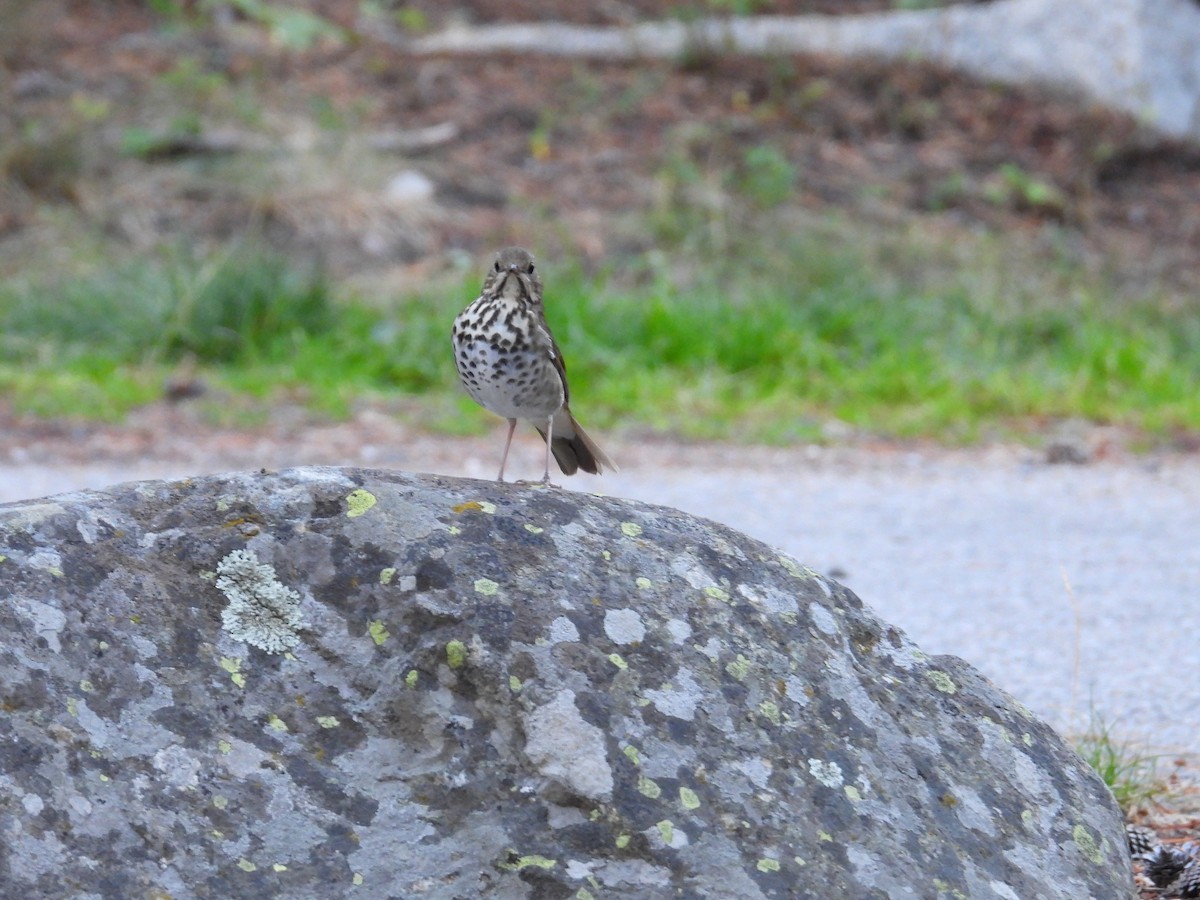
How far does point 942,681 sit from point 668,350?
6.72 m

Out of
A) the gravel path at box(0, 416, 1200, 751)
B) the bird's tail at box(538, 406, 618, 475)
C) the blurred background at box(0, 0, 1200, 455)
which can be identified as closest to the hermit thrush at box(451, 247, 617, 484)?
the bird's tail at box(538, 406, 618, 475)

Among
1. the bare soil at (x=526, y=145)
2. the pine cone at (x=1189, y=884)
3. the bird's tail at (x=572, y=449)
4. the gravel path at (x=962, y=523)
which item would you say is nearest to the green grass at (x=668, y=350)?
the gravel path at (x=962, y=523)

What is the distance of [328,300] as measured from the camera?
9.46 meters

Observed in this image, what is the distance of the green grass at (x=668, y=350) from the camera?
28.0 feet

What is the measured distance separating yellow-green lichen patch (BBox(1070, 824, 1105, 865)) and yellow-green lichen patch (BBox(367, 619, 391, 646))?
1175mm

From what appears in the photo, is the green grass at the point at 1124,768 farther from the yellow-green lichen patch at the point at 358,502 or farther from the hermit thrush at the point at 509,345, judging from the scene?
the yellow-green lichen patch at the point at 358,502

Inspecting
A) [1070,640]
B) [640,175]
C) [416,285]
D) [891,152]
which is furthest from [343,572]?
[891,152]

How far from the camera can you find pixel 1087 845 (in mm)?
2350

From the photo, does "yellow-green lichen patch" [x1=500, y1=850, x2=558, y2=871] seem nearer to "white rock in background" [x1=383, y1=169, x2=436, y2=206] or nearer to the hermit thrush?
the hermit thrush

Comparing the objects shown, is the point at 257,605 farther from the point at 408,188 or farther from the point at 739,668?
the point at 408,188

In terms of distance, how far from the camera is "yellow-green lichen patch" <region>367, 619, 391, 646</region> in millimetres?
2234

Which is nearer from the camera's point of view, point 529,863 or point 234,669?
point 529,863

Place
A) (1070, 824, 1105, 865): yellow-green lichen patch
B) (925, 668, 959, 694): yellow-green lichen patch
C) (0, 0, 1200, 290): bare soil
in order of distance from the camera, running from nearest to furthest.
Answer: (1070, 824, 1105, 865): yellow-green lichen patch
(925, 668, 959, 694): yellow-green lichen patch
(0, 0, 1200, 290): bare soil

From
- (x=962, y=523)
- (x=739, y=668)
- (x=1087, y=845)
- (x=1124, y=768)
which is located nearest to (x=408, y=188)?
(x=962, y=523)
